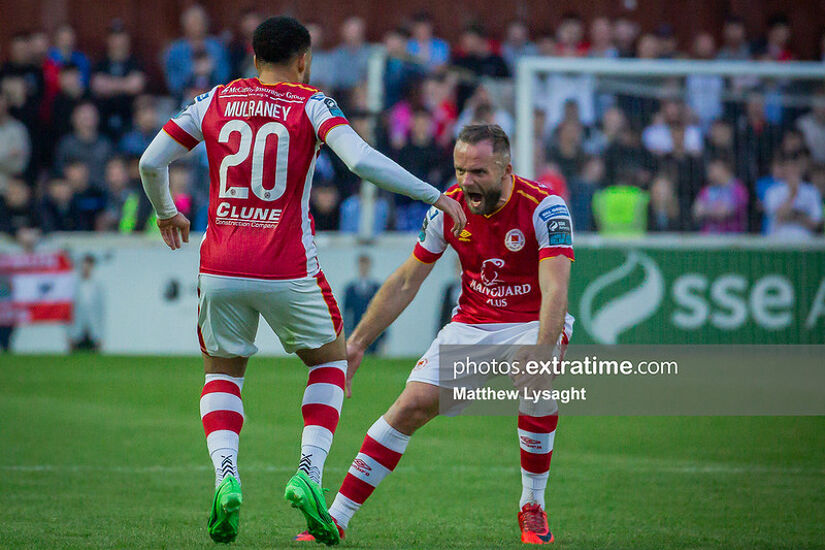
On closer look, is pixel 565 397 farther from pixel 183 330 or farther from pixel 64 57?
pixel 64 57

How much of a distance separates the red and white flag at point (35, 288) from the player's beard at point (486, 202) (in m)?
9.37

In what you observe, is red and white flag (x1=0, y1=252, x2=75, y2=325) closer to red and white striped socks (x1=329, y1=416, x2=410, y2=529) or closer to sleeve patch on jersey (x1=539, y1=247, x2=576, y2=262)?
red and white striped socks (x1=329, y1=416, x2=410, y2=529)

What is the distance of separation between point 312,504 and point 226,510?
0.35 m

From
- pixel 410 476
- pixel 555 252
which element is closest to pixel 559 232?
pixel 555 252

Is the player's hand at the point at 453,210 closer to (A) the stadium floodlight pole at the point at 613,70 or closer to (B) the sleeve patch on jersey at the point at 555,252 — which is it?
(B) the sleeve patch on jersey at the point at 555,252

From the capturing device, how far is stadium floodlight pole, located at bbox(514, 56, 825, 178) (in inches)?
532

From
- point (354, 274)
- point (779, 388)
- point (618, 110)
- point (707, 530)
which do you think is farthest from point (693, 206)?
point (707, 530)

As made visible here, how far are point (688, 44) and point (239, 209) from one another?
14046 mm

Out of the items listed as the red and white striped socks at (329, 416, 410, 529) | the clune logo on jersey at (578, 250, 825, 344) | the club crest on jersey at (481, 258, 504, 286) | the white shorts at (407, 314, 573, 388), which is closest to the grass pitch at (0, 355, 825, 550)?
the red and white striped socks at (329, 416, 410, 529)

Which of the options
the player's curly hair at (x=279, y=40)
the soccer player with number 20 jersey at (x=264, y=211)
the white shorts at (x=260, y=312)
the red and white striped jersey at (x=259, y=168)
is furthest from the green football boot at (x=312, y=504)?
the player's curly hair at (x=279, y=40)

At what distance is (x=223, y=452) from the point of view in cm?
488

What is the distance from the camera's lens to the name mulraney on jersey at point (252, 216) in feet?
16.0

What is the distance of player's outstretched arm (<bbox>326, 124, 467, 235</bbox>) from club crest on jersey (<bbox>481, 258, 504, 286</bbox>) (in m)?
0.79

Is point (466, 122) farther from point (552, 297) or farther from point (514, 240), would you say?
point (552, 297)
